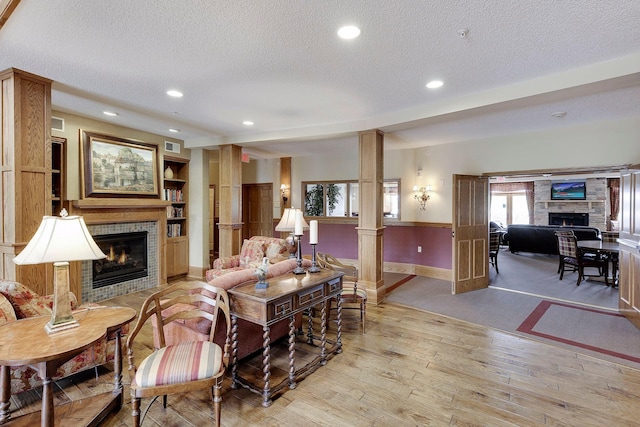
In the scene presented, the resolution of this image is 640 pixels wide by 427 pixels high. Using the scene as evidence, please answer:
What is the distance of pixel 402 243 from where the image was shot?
647cm

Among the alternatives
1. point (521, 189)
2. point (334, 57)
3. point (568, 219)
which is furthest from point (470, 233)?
point (521, 189)

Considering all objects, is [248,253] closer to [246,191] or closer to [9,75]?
[9,75]

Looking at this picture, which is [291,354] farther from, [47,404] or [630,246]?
[630,246]

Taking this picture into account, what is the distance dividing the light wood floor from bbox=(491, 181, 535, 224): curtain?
9890 mm

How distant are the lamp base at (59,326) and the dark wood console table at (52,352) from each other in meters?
0.03

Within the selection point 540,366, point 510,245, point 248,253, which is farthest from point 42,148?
point 510,245

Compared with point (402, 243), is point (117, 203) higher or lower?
higher

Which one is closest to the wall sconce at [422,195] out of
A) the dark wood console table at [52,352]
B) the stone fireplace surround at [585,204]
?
the dark wood console table at [52,352]

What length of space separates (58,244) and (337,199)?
19.3ft

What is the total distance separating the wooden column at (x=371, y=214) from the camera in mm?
4512

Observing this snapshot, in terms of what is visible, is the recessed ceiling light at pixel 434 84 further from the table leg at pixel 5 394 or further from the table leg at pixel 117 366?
the table leg at pixel 5 394

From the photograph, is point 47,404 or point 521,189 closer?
point 47,404

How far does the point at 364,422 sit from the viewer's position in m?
2.05

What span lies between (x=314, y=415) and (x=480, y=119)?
4.21 meters
